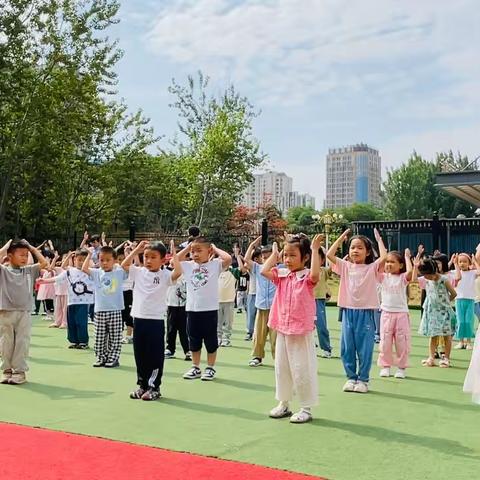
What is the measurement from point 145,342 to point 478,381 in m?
3.18

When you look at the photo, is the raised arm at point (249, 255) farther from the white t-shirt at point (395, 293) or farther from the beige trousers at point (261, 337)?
the white t-shirt at point (395, 293)

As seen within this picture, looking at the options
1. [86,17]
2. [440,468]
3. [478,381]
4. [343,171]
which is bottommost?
[440,468]

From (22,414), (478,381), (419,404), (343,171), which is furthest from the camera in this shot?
(343,171)

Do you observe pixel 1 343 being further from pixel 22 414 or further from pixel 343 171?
pixel 343 171

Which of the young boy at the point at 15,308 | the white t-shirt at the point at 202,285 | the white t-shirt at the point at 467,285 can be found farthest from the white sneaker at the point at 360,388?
the white t-shirt at the point at 467,285

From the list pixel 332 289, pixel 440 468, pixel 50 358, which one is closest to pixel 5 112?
pixel 332 289

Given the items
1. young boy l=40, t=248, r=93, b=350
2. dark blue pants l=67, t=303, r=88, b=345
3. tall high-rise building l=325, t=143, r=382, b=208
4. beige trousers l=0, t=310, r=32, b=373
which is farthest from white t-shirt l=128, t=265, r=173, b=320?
tall high-rise building l=325, t=143, r=382, b=208

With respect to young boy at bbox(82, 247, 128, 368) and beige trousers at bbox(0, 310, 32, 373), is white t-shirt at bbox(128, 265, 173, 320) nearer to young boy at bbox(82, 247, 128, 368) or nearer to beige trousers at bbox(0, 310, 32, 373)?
beige trousers at bbox(0, 310, 32, 373)

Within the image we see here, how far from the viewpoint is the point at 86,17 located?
69.1 feet

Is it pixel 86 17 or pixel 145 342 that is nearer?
pixel 145 342

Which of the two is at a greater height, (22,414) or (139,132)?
(139,132)

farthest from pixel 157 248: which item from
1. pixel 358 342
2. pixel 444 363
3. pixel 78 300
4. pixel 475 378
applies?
pixel 444 363

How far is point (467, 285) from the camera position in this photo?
10891 mm

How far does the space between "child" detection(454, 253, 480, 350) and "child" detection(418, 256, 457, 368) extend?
1.62 meters
